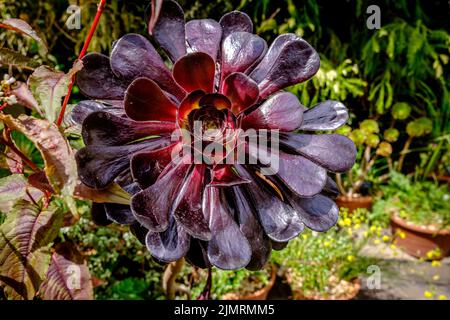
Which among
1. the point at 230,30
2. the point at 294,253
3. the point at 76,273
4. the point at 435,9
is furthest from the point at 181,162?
the point at 435,9

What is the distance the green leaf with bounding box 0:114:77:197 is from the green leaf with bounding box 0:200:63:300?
4.6 inches

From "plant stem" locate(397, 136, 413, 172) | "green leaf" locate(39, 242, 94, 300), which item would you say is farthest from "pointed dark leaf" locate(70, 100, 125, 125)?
"plant stem" locate(397, 136, 413, 172)

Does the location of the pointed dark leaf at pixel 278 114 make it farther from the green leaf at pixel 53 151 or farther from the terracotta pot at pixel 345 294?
the terracotta pot at pixel 345 294

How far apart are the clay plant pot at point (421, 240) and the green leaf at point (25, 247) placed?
6.42ft

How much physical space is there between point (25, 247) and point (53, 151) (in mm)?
151

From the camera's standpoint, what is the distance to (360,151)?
96.9 inches

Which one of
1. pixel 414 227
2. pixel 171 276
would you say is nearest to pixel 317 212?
pixel 171 276

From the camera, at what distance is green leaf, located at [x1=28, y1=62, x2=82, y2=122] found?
37 centimetres

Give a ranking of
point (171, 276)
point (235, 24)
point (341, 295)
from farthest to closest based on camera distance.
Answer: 1. point (341, 295)
2. point (171, 276)
3. point (235, 24)

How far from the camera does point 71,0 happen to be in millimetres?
541

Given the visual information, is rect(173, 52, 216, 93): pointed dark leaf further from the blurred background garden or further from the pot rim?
the pot rim

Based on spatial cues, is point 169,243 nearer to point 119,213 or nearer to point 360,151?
point 119,213
